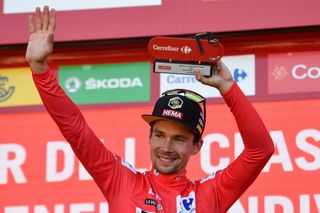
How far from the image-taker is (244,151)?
3.34 meters

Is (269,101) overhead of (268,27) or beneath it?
beneath

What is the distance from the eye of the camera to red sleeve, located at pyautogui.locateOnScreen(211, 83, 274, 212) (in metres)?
3.25

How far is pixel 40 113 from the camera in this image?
16.2ft

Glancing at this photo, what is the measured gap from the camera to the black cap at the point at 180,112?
3.34m

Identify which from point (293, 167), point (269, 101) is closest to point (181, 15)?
point (269, 101)

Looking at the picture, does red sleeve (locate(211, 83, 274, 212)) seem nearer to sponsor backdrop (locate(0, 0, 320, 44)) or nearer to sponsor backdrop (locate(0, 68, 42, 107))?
sponsor backdrop (locate(0, 0, 320, 44))

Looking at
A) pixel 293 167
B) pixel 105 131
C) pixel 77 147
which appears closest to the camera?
pixel 77 147

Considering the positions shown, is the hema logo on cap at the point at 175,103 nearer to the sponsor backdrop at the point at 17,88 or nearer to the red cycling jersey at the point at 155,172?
the red cycling jersey at the point at 155,172

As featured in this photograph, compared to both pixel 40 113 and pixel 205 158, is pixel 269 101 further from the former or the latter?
pixel 40 113

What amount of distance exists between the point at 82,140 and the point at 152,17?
6.09 ft

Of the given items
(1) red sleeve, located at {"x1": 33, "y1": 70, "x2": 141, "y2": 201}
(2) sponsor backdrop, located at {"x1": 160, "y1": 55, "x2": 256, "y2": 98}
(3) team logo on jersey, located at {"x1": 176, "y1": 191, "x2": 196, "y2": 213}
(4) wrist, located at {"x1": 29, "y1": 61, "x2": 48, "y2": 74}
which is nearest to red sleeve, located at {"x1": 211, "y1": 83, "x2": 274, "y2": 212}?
(3) team logo on jersey, located at {"x1": 176, "y1": 191, "x2": 196, "y2": 213}

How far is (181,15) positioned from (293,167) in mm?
1004

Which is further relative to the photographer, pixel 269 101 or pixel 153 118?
pixel 269 101

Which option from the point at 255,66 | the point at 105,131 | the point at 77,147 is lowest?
the point at 77,147
